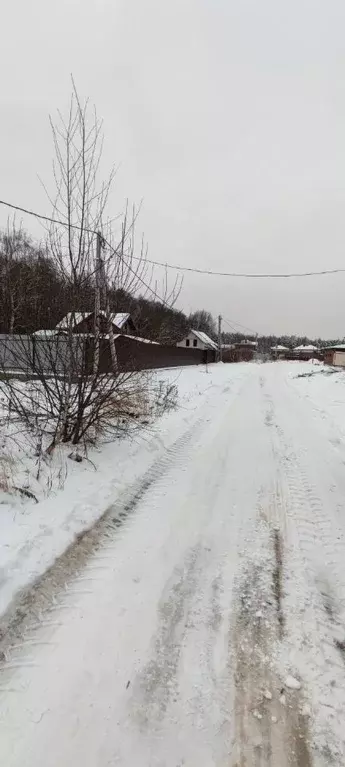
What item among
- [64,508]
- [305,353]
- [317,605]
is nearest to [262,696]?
[317,605]

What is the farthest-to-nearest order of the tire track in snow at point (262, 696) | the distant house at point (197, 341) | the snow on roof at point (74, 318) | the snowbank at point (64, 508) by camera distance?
the distant house at point (197, 341) → the snow on roof at point (74, 318) → the snowbank at point (64, 508) → the tire track in snow at point (262, 696)

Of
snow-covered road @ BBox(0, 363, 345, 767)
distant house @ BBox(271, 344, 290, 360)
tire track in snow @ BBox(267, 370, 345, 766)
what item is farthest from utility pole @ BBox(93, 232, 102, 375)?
distant house @ BBox(271, 344, 290, 360)

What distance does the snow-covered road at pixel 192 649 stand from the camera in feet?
6.47

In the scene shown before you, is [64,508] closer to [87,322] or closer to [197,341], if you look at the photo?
[87,322]

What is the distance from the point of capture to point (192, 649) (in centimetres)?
257

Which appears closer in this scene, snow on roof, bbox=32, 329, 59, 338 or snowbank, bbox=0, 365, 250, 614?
snowbank, bbox=0, 365, 250, 614

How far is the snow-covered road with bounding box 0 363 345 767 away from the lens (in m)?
1.97

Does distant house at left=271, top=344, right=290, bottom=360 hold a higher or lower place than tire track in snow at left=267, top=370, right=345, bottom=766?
higher

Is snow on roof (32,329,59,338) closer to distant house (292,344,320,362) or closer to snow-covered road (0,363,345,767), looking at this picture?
snow-covered road (0,363,345,767)

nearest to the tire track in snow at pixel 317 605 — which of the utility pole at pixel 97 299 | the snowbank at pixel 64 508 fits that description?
the snowbank at pixel 64 508

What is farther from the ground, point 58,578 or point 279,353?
point 279,353

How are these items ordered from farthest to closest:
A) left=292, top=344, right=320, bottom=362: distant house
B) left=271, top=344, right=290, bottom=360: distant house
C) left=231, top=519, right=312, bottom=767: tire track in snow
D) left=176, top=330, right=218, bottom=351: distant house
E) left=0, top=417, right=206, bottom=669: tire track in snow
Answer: left=271, top=344, right=290, bottom=360: distant house, left=292, top=344, right=320, bottom=362: distant house, left=176, top=330, right=218, bottom=351: distant house, left=0, top=417, right=206, bottom=669: tire track in snow, left=231, top=519, right=312, bottom=767: tire track in snow

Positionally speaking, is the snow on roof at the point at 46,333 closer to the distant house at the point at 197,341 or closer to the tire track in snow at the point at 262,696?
the tire track in snow at the point at 262,696

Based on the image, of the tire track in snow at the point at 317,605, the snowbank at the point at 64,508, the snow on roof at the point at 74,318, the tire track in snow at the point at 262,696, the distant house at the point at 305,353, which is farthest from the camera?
the distant house at the point at 305,353
